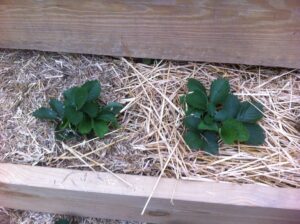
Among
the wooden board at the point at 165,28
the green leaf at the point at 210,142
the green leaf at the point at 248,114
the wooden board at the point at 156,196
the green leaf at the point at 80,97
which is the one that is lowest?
the wooden board at the point at 156,196

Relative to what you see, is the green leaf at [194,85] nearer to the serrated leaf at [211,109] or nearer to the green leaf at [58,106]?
the serrated leaf at [211,109]

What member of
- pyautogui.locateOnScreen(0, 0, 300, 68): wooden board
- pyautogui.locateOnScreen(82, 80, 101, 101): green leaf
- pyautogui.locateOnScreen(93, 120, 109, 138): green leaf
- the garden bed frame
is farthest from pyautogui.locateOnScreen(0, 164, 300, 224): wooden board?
pyautogui.locateOnScreen(0, 0, 300, 68): wooden board

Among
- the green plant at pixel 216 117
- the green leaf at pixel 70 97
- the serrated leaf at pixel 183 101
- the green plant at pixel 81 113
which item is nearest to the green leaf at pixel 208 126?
the green plant at pixel 216 117

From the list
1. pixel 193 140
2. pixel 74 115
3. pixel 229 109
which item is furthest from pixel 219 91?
pixel 74 115

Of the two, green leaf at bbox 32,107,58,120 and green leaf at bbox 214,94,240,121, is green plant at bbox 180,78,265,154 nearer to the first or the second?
green leaf at bbox 214,94,240,121

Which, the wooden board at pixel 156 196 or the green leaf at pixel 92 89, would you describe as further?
the green leaf at pixel 92 89

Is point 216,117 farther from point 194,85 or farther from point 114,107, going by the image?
point 114,107

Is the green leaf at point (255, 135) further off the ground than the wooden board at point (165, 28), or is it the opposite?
the wooden board at point (165, 28)
